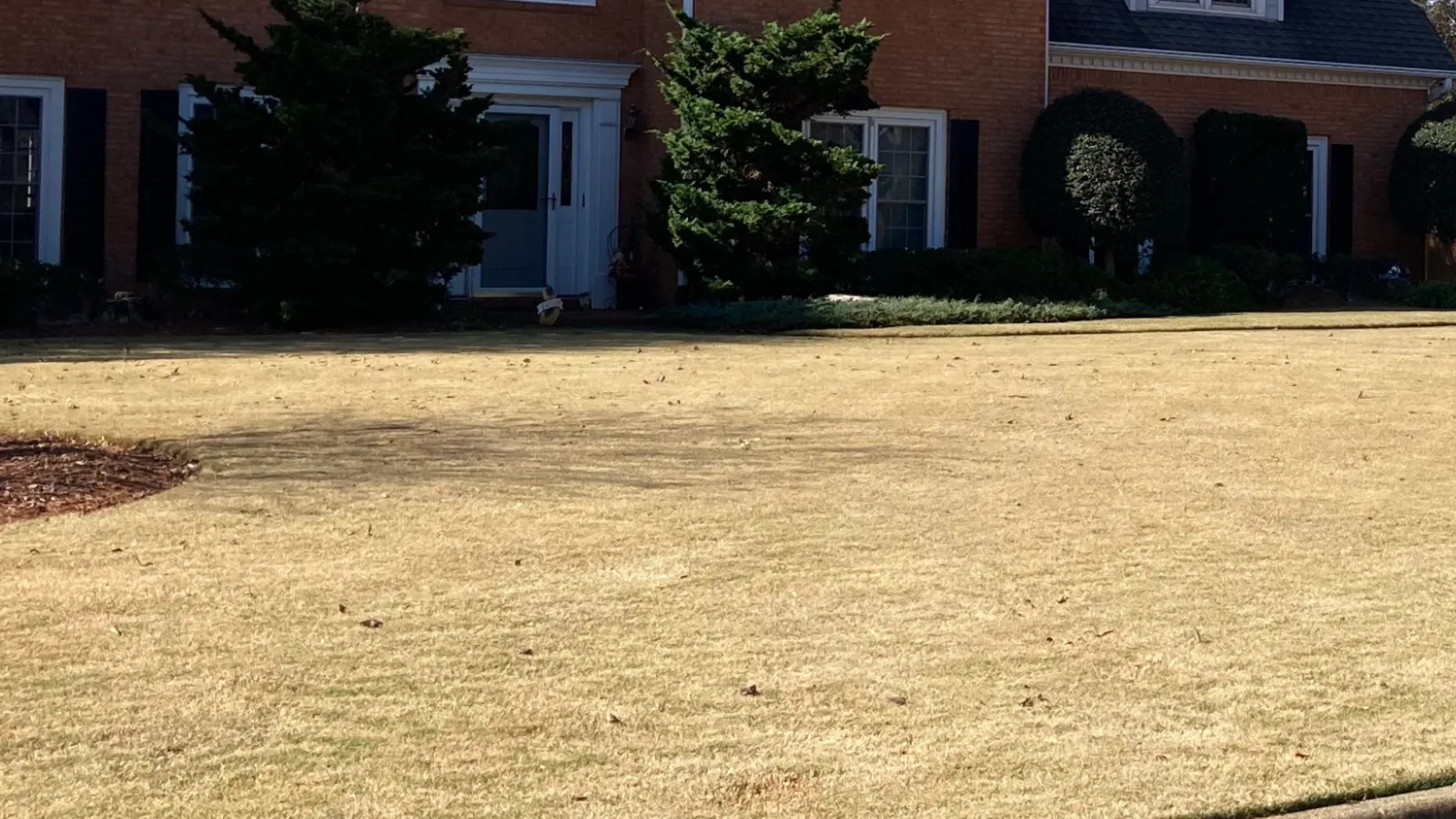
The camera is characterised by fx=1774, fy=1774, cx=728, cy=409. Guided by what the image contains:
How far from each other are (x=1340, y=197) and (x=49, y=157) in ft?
52.7

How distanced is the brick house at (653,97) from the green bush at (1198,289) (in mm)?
2363

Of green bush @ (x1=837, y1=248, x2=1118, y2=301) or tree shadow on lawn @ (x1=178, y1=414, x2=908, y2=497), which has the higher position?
green bush @ (x1=837, y1=248, x2=1118, y2=301)

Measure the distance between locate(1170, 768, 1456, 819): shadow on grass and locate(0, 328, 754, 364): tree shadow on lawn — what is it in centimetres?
984

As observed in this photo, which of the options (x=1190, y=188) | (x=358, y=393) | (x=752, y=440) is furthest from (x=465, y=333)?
(x=1190, y=188)

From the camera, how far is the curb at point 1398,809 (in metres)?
4.31

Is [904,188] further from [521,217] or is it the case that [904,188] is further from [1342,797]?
[1342,797]

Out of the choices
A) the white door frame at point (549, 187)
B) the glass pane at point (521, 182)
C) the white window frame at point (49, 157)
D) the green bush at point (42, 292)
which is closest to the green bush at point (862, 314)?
the white door frame at point (549, 187)

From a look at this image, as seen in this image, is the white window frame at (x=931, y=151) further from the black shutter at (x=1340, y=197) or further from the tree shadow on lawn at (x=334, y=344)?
the black shutter at (x=1340, y=197)

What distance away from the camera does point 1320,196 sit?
23.6 meters

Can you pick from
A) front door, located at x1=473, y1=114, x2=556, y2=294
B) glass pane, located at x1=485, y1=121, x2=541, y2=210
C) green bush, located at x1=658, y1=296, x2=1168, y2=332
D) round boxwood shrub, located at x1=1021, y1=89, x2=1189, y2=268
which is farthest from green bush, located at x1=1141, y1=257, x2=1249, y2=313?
glass pane, located at x1=485, y1=121, x2=541, y2=210

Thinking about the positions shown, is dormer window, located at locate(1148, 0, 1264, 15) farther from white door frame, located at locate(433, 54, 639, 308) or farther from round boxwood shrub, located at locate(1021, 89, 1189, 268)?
white door frame, located at locate(433, 54, 639, 308)

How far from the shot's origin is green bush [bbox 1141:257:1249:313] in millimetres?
19359

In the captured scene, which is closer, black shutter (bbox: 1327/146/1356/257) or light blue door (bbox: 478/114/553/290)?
light blue door (bbox: 478/114/553/290)

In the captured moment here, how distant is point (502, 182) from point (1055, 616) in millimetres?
14532
